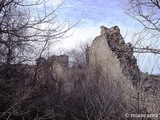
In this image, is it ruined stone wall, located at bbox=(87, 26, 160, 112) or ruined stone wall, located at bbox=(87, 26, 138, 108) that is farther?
ruined stone wall, located at bbox=(87, 26, 138, 108)

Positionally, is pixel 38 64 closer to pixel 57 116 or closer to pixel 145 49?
pixel 57 116

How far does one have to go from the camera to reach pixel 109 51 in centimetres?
1986

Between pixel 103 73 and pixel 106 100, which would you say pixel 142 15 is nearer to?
pixel 106 100

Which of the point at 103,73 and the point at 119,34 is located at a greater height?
the point at 119,34

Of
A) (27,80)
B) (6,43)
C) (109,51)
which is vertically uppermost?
(109,51)

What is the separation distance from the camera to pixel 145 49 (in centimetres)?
602

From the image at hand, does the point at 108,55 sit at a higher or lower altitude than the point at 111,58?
higher

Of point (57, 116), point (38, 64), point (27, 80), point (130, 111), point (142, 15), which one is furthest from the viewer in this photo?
point (38, 64)

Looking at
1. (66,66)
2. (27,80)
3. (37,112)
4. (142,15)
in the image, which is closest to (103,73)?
(66,66)

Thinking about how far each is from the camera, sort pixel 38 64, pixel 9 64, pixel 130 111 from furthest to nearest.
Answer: pixel 38 64, pixel 9 64, pixel 130 111

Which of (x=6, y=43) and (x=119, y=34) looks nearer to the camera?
(x=6, y=43)

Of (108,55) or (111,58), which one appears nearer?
(111,58)

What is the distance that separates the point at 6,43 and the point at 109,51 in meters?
11.8

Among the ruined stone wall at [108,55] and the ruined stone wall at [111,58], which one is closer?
the ruined stone wall at [111,58]
